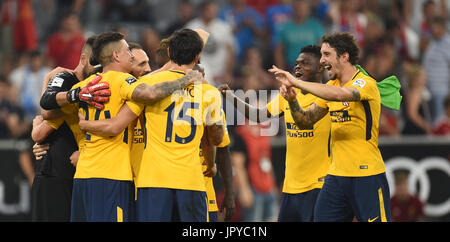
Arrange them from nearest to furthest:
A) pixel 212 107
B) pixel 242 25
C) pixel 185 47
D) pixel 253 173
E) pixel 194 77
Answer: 1. pixel 194 77
2. pixel 185 47
3. pixel 212 107
4. pixel 253 173
5. pixel 242 25

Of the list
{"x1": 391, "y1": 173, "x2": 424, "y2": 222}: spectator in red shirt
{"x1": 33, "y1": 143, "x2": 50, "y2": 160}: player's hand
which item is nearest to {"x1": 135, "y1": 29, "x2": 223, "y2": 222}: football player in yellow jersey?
{"x1": 33, "y1": 143, "x2": 50, "y2": 160}: player's hand

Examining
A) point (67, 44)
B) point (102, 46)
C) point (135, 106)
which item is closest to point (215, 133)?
point (135, 106)

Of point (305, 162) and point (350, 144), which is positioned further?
point (305, 162)

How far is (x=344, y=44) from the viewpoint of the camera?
751cm

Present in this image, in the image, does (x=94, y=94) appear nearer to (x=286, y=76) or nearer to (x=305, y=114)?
(x=286, y=76)

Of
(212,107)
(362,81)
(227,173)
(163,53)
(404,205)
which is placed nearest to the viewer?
(212,107)

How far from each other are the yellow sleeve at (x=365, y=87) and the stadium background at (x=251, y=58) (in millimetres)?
5059

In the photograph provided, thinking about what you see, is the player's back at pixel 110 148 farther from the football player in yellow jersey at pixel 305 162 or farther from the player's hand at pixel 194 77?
the football player in yellow jersey at pixel 305 162

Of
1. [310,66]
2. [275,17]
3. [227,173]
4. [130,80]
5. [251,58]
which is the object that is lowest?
[227,173]

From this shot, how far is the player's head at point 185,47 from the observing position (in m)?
6.85

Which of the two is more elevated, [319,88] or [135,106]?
[319,88]

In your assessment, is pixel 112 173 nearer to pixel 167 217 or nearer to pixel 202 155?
pixel 167 217

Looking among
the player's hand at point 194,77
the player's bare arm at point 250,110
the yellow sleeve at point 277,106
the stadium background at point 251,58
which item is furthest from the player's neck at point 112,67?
the stadium background at point 251,58

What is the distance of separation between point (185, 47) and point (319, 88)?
1360 mm
